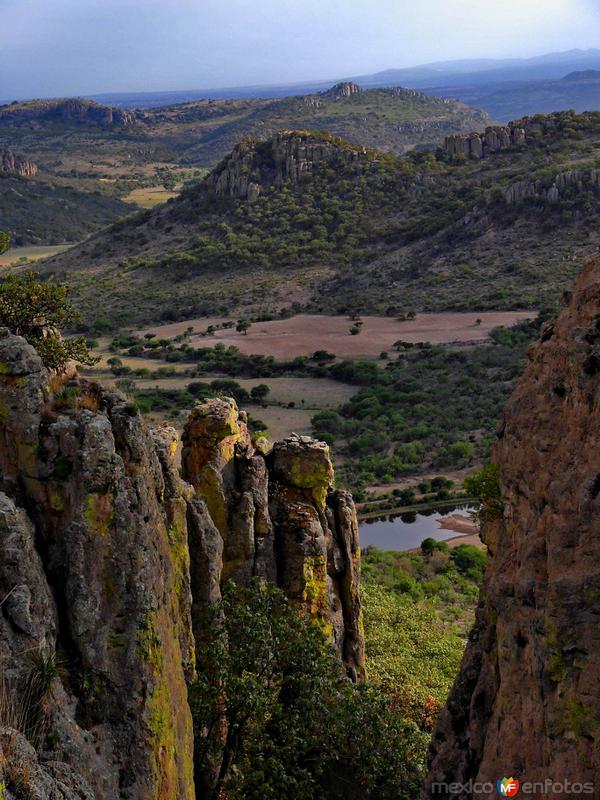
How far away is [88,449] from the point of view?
37.3 feet

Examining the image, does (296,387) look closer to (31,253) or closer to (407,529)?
(407,529)

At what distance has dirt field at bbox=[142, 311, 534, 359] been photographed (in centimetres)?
6812

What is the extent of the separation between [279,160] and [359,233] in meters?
15.9

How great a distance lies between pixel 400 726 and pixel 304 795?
2341 millimetres

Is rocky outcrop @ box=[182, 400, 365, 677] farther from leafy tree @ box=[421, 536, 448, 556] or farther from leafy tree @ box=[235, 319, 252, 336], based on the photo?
leafy tree @ box=[235, 319, 252, 336]

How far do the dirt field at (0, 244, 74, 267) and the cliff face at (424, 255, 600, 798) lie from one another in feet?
399

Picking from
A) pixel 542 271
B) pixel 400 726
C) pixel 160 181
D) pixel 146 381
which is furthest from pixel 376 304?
pixel 160 181

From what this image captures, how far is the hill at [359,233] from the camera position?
263 ft

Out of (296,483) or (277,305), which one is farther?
(277,305)

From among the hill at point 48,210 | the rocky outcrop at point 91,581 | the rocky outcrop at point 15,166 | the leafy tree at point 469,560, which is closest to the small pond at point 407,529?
the leafy tree at point 469,560

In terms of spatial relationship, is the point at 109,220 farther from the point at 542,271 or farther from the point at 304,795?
the point at 304,795

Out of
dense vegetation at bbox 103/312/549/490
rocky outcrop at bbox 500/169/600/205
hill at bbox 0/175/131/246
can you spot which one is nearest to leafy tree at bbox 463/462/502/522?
dense vegetation at bbox 103/312/549/490

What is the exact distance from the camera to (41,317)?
48.0 feet

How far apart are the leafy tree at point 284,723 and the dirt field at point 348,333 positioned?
5164cm
